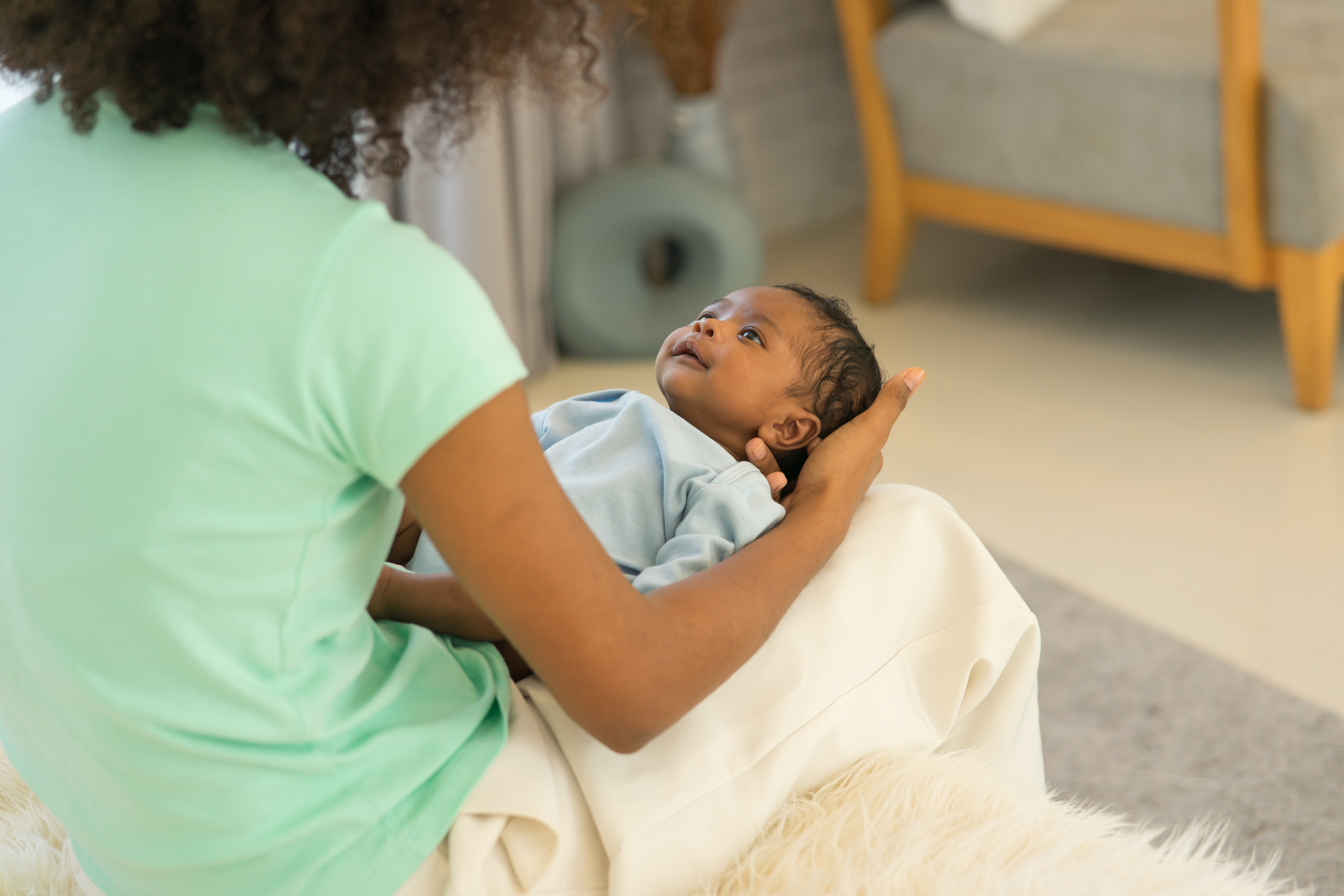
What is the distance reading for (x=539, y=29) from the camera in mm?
684

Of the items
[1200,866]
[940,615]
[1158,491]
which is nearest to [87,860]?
[940,615]

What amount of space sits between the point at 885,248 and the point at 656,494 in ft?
6.25

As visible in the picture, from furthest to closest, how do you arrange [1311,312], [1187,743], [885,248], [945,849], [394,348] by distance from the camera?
[885,248]
[1311,312]
[1187,743]
[945,849]
[394,348]

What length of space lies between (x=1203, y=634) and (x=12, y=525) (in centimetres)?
148

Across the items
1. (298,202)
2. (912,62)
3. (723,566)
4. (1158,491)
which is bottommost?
(1158,491)

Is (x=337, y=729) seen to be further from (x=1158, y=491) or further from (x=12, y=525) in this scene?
(x=1158, y=491)

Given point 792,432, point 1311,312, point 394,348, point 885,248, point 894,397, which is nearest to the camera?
point 394,348

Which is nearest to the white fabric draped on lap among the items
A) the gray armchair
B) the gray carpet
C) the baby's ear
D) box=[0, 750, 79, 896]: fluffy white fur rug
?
Result: the baby's ear

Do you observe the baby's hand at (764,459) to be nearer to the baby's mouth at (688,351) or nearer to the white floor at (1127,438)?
the baby's mouth at (688,351)

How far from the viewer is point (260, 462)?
61 cm

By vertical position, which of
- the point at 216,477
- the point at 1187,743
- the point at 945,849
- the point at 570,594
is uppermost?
the point at 216,477

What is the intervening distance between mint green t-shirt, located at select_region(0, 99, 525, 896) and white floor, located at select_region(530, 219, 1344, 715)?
1236 millimetres

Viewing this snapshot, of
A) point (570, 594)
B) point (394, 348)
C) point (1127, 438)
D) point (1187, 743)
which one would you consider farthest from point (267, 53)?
point (1127, 438)

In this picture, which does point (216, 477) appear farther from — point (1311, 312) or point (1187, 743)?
point (1311, 312)
